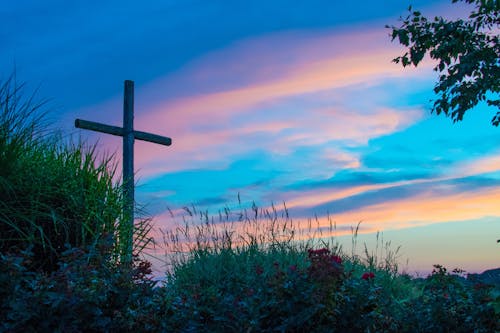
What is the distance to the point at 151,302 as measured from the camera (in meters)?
4.68

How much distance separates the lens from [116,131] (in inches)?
412

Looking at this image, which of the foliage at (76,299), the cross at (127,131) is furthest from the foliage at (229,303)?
the cross at (127,131)

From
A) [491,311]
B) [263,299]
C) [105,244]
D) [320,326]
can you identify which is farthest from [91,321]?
[491,311]

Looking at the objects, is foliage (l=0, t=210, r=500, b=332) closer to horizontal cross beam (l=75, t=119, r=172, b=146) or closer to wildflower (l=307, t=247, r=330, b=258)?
wildflower (l=307, t=247, r=330, b=258)

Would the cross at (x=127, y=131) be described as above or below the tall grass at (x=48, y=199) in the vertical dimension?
above

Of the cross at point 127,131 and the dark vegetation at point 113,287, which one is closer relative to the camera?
the dark vegetation at point 113,287

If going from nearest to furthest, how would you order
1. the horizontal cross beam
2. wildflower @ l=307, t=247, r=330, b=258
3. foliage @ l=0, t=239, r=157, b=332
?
1. foliage @ l=0, t=239, r=157, b=332
2. wildflower @ l=307, t=247, r=330, b=258
3. the horizontal cross beam

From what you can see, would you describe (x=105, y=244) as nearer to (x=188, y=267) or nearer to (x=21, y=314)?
(x=21, y=314)

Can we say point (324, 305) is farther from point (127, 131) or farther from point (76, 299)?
point (127, 131)

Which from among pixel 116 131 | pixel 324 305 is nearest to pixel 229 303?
pixel 324 305

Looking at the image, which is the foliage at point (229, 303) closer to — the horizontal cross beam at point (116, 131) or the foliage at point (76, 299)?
the foliage at point (76, 299)

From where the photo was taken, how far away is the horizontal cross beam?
1000 centimetres

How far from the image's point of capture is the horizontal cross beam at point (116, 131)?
1000 cm

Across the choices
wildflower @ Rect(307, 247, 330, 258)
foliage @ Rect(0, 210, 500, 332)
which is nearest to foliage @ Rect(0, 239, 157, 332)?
foliage @ Rect(0, 210, 500, 332)
